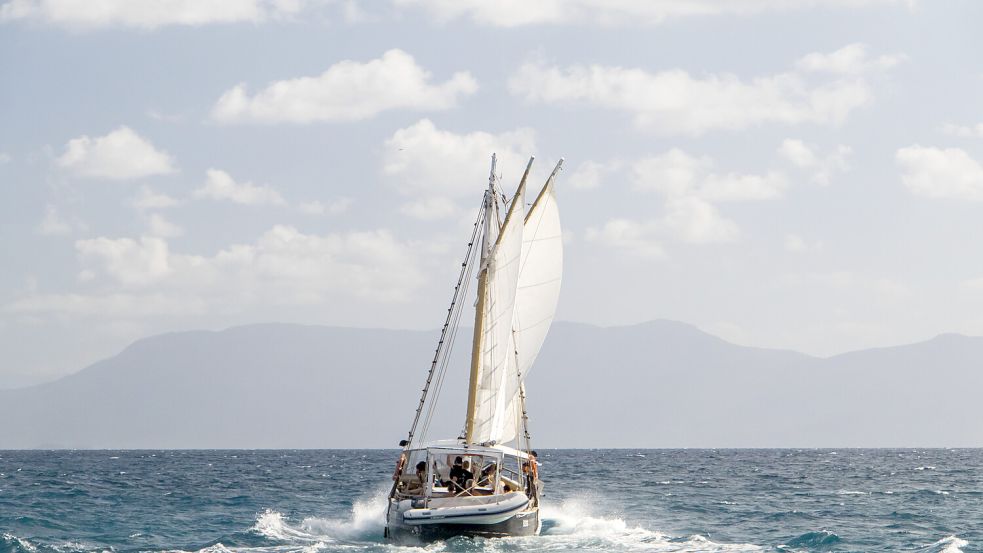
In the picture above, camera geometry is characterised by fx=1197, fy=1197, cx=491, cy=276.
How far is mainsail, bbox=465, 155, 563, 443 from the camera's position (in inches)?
1794

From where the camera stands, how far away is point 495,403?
46.8 meters

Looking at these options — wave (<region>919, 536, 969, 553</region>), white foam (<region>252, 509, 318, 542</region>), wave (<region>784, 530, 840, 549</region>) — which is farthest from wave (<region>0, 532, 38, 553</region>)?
wave (<region>919, 536, 969, 553</region>)

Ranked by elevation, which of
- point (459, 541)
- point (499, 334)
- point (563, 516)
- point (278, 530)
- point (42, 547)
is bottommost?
point (42, 547)

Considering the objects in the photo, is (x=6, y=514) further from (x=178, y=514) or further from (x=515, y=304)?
(x=515, y=304)

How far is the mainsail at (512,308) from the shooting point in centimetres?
4556

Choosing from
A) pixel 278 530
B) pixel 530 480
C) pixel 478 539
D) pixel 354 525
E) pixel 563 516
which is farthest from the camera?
pixel 563 516

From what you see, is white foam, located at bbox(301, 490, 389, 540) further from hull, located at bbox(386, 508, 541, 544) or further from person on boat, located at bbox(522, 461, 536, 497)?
person on boat, located at bbox(522, 461, 536, 497)

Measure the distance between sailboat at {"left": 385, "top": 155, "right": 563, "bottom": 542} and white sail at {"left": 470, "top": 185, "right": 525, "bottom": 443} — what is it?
0.04 m

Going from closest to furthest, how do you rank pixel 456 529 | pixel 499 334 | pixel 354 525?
pixel 456 529
pixel 499 334
pixel 354 525

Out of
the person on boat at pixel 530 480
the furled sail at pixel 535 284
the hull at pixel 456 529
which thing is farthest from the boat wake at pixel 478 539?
the furled sail at pixel 535 284

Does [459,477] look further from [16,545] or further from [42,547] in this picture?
[16,545]

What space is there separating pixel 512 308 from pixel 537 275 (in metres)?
3.42

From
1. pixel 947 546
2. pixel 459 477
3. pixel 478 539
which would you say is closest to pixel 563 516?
pixel 459 477

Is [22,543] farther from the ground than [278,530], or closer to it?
closer to it
